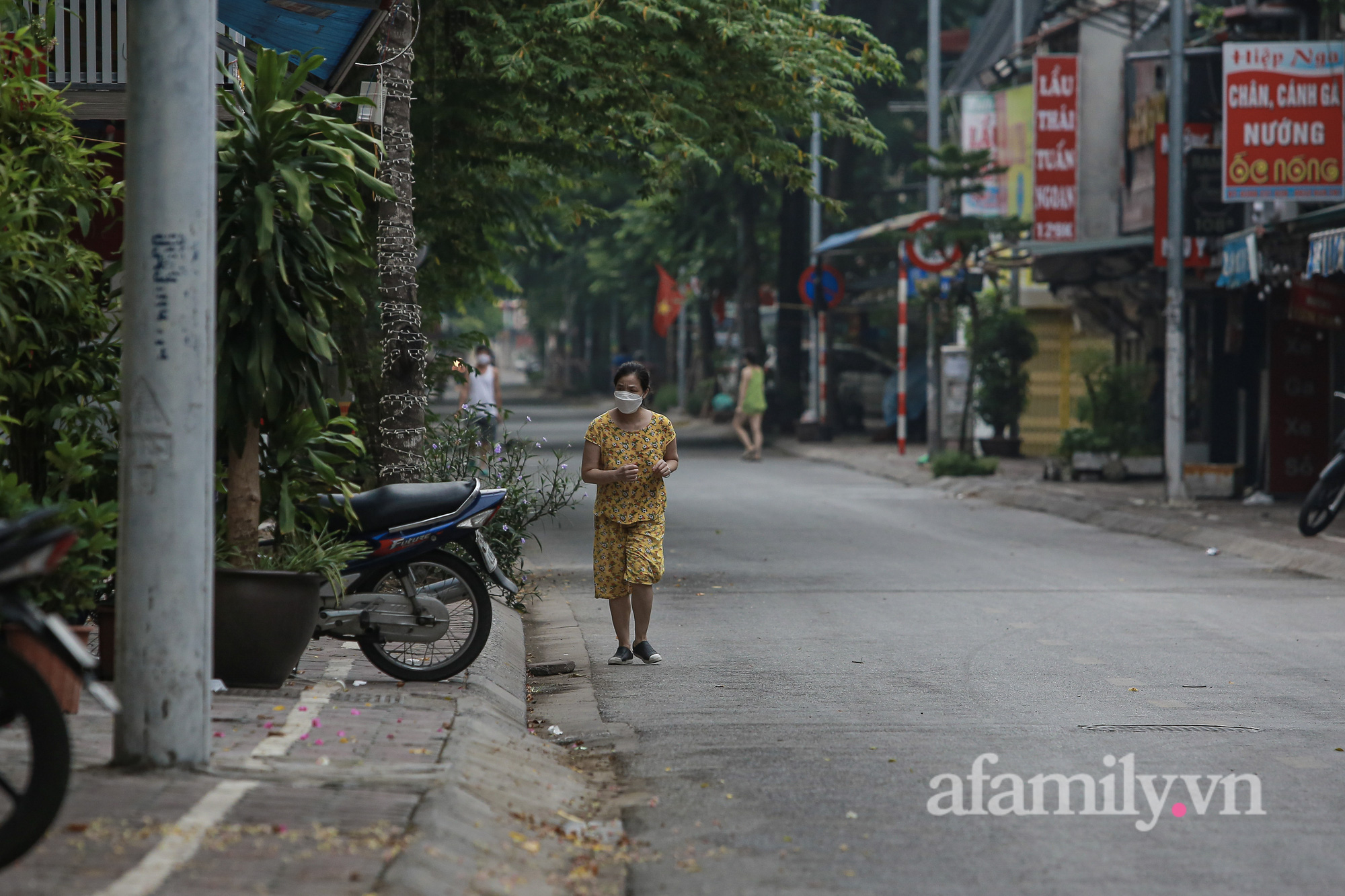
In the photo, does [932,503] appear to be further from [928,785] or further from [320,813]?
[320,813]

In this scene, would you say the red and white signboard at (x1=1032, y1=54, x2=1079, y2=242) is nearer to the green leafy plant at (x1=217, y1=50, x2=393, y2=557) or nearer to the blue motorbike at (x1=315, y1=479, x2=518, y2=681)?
the blue motorbike at (x1=315, y1=479, x2=518, y2=681)

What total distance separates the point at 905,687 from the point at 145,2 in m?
4.84

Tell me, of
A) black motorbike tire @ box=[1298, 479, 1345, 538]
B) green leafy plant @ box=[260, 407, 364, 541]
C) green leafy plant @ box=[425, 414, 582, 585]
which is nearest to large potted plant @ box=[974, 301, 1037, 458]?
black motorbike tire @ box=[1298, 479, 1345, 538]

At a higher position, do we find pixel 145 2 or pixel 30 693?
pixel 145 2

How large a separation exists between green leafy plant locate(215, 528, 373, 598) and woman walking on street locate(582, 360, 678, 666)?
A: 1.67 m

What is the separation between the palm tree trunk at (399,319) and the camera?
10.7m

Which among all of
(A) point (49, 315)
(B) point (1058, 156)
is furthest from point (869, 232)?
(A) point (49, 315)

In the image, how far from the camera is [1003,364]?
29.1 m

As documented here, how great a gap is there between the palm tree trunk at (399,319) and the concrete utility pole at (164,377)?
18.0 ft

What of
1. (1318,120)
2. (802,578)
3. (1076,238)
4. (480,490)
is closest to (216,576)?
(480,490)

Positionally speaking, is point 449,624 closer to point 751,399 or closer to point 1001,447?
point 751,399

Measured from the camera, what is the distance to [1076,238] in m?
25.2

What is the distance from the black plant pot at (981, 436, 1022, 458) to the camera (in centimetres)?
3047

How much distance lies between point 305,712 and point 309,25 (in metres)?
5.69
